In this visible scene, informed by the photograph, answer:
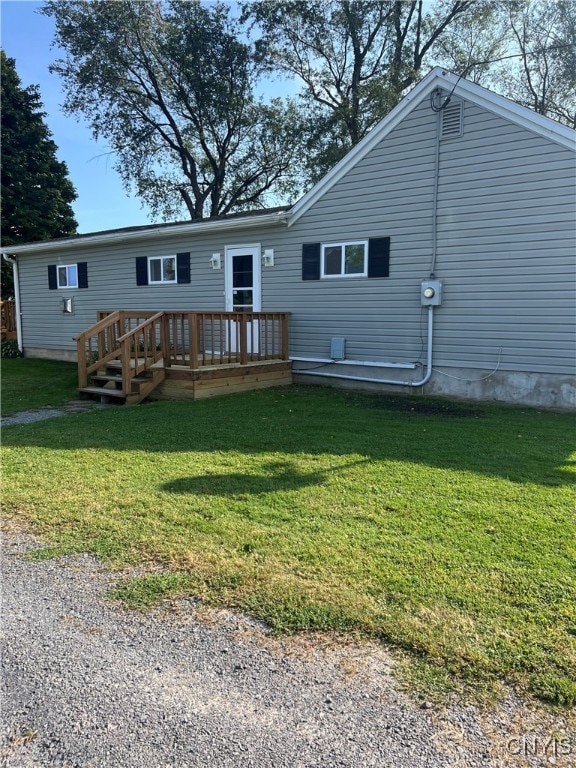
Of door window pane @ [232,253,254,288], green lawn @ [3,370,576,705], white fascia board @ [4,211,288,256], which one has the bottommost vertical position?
green lawn @ [3,370,576,705]

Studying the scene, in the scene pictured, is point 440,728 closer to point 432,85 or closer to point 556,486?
point 556,486

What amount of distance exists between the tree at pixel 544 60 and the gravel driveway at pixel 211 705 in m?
22.2

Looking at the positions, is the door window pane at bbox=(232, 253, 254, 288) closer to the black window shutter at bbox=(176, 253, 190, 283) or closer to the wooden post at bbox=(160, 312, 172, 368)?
the black window shutter at bbox=(176, 253, 190, 283)

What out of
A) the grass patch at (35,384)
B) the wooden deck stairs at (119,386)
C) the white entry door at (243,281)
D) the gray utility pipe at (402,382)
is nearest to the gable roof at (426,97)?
the white entry door at (243,281)

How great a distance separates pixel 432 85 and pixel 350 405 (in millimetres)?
5300

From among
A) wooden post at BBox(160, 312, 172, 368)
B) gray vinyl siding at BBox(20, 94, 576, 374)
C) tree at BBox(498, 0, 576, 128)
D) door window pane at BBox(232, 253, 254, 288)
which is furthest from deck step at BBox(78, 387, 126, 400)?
tree at BBox(498, 0, 576, 128)

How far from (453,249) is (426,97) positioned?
2525mm

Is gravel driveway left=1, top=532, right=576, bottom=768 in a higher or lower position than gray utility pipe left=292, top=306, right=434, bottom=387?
lower

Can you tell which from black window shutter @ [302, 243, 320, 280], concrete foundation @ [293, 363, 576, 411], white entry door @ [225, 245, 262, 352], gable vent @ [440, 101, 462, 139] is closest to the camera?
concrete foundation @ [293, 363, 576, 411]

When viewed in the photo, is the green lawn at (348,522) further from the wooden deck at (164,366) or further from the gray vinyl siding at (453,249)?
the gray vinyl siding at (453,249)

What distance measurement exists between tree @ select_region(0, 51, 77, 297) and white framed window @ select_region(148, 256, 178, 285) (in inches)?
631

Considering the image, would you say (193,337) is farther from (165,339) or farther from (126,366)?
(126,366)

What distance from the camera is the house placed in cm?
759

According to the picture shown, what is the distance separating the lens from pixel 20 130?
24781 millimetres
